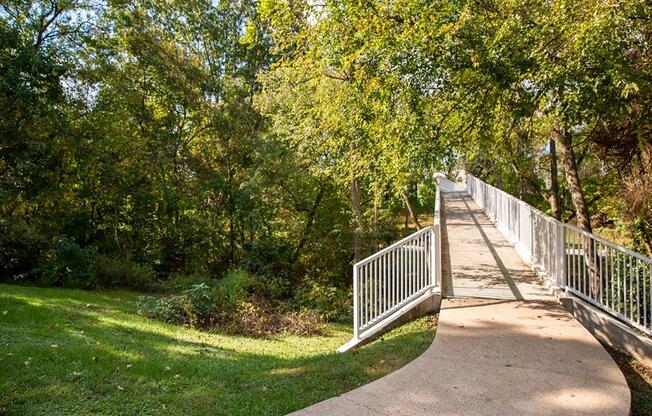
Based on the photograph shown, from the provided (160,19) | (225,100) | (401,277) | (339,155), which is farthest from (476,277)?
(160,19)

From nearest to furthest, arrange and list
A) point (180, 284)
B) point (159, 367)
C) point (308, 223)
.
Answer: point (159, 367)
point (180, 284)
point (308, 223)

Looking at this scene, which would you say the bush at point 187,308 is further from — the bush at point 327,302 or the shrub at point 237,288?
the bush at point 327,302

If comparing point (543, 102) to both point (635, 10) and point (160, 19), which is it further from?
point (160, 19)

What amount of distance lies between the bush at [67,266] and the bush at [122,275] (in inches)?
11.4

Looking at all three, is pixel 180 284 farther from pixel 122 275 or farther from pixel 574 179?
pixel 574 179

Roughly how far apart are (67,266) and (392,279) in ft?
30.5

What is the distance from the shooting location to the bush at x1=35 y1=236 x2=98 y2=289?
1095cm

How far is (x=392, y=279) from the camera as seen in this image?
20.2 feet

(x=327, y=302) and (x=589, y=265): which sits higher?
(x=589, y=265)

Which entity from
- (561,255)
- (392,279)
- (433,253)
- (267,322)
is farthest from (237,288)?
(561,255)

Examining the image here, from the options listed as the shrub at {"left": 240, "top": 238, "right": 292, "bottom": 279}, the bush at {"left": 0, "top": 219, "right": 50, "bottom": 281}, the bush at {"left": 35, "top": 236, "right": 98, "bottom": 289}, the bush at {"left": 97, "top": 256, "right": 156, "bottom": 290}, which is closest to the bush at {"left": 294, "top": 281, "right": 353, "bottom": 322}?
the shrub at {"left": 240, "top": 238, "right": 292, "bottom": 279}

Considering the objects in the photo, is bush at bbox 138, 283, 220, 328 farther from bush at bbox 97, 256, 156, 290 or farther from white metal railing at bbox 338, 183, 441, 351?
white metal railing at bbox 338, 183, 441, 351

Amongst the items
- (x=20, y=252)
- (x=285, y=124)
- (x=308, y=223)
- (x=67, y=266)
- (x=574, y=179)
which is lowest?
(x=67, y=266)

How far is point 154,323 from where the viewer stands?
315 inches
